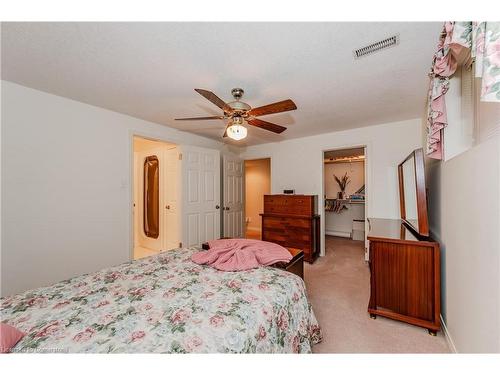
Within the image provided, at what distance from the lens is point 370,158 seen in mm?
3402

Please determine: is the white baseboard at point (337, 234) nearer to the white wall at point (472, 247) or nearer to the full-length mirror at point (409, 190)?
the full-length mirror at point (409, 190)

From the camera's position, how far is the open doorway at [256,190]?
19.8ft

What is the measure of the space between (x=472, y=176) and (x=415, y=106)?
1860 mm

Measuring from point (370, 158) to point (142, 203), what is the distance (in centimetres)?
447

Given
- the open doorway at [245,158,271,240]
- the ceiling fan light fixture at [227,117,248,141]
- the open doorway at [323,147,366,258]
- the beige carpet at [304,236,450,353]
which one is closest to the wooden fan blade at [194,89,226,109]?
the ceiling fan light fixture at [227,117,248,141]

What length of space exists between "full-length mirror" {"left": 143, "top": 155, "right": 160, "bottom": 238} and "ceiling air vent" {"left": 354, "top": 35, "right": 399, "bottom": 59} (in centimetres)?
364

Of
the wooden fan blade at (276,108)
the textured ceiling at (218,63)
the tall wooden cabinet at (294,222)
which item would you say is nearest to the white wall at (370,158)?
the tall wooden cabinet at (294,222)

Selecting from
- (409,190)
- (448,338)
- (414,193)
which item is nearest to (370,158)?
(409,190)

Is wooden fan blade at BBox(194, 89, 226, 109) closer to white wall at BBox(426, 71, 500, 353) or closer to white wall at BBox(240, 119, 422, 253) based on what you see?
white wall at BBox(426, 71, 500, 353)

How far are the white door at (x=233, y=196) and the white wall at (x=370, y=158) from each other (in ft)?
2.97

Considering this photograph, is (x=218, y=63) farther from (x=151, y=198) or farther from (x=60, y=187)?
(x=151, y=198)
